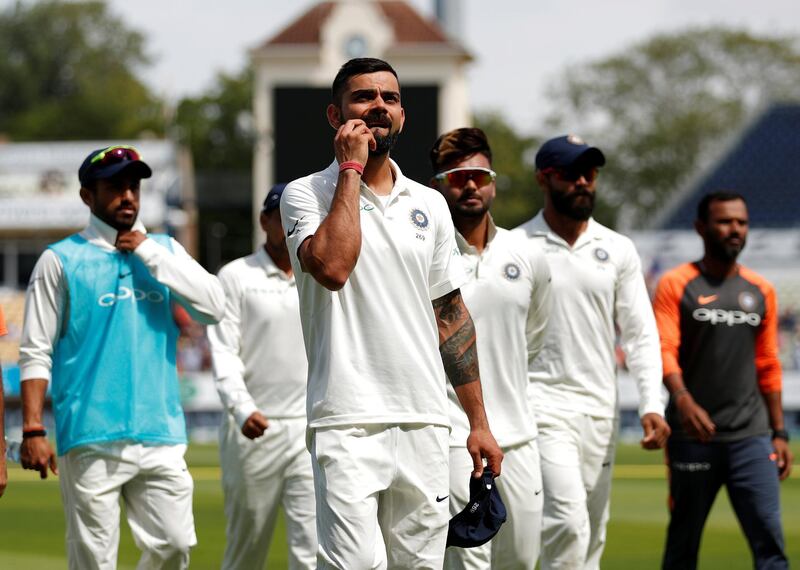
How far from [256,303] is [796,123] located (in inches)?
1910

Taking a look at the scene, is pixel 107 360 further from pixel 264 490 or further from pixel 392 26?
pixel 392 26

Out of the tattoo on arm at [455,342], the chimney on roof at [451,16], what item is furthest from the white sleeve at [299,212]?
the chimney on roof at [451,16]

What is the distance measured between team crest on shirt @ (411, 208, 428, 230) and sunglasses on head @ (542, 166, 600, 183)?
2708 mm

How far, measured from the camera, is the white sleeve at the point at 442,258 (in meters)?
5.73

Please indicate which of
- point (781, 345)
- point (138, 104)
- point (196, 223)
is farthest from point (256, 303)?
point (138, 104)

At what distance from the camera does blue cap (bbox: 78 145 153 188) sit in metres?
7.16

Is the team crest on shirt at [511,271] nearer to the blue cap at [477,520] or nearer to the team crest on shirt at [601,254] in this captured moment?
the team crest on shirt at [601,254]

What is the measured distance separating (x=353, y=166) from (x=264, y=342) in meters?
3.42

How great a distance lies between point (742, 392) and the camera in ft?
28.2

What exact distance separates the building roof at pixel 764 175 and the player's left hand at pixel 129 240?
43184 millimetres

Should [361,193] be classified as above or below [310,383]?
above

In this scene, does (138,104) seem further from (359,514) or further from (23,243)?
(359,514)

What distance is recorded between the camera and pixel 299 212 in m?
5.52

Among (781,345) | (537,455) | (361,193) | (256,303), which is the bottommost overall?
(781,345)
